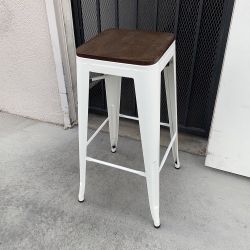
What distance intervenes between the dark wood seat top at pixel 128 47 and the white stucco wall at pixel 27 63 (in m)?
0.68

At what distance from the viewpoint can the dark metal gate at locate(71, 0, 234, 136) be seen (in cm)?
152

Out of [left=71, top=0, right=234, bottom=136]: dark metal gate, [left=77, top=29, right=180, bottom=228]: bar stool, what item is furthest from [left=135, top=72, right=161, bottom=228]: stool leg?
[left=71, top=0, right=234, bottom=136]: dark metal gate

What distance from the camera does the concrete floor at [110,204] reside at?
51.9 inches

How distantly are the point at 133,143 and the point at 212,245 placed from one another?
0.86 meters

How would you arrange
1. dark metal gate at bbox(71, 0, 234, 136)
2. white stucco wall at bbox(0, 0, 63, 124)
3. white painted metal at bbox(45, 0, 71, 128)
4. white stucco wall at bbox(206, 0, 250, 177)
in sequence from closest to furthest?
1. white stucco wall at bbox(206, 0, 250, 177)
2. dark metal gate at bbox(71, 0, 234, 136)
3. white painted metal at bbox(45, 0, 71, 128)
4. white stucco wall at bbox(0, 0, 63, 124)

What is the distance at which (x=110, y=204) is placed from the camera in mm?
1499

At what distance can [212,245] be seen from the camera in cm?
129

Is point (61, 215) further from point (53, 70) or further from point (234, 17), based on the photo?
point (234, 17)

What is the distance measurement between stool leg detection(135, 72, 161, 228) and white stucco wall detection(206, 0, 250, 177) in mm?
505

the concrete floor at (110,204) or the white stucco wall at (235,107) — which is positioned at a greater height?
the white stucco wall at (235,107)

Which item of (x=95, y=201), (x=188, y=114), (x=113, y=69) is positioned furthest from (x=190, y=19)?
(x=95, y=201)

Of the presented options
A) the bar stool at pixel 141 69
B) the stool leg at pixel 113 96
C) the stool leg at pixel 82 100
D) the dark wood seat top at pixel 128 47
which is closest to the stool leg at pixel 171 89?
the bar stool at pixel 141 69

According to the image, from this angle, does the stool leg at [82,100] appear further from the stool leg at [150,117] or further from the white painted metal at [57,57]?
the white painted metal at [57,57]

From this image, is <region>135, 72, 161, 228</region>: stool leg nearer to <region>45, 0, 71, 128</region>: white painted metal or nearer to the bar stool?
the bar stool
